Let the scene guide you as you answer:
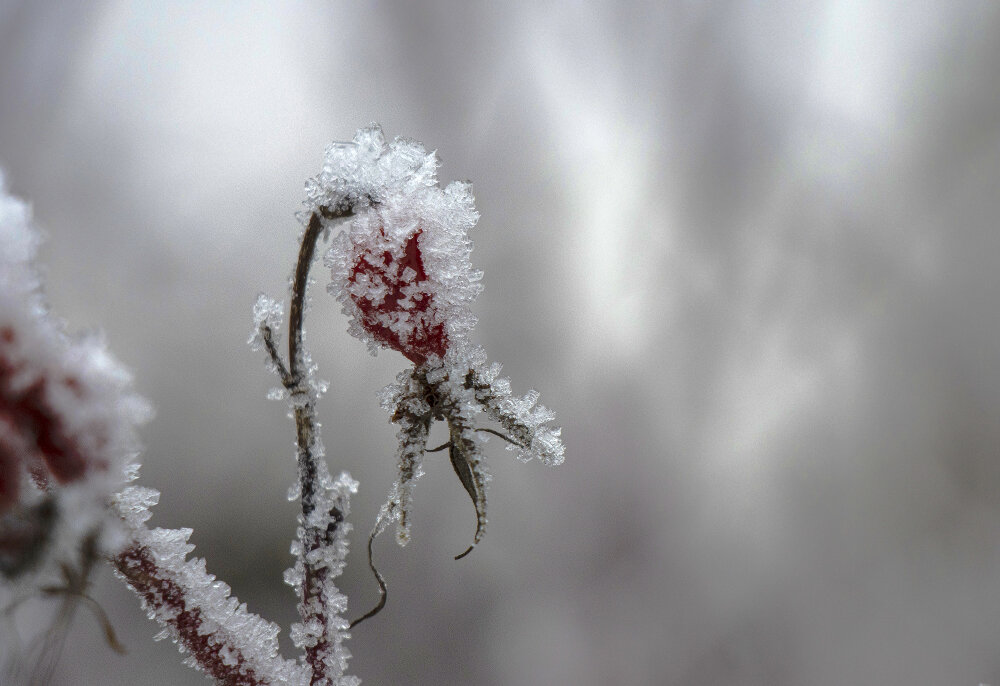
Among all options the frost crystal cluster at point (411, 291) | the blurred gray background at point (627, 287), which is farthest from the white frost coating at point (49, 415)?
the blurred gray background at point (627, 287)

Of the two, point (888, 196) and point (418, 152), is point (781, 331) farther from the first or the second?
point (418, 152)

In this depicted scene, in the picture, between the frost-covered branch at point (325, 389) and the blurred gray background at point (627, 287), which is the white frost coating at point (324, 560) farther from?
the blurred gray background at point (627, 287)

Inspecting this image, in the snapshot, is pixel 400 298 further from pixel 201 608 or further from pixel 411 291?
pixel 201 608

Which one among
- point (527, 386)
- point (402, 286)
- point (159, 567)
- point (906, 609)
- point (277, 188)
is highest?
point (277, 188)

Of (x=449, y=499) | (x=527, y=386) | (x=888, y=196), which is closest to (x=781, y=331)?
(x=888, y=196)

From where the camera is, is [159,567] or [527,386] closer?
[159,567]

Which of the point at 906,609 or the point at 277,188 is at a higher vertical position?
the point at 277,188
